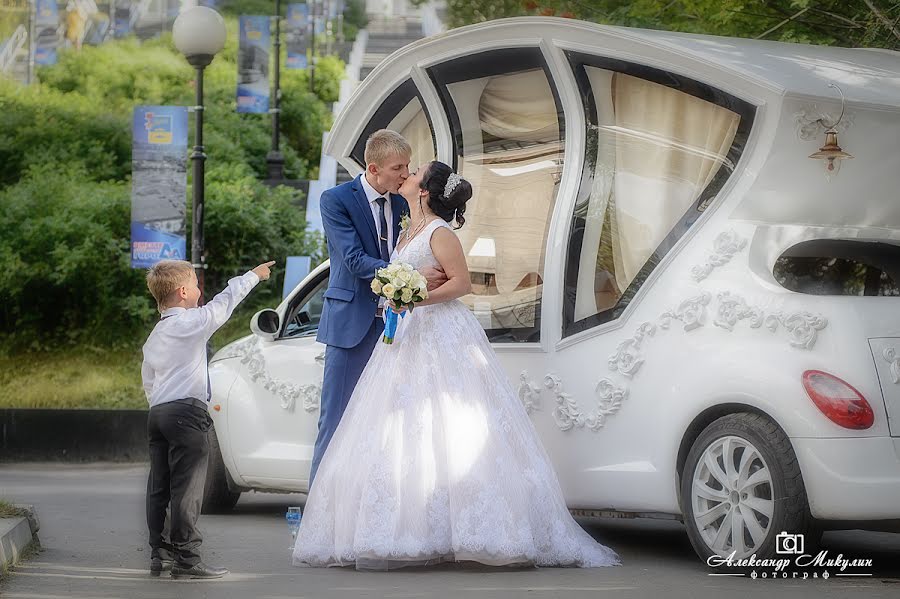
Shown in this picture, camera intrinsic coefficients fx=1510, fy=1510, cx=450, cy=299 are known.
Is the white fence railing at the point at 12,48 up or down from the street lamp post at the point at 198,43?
up

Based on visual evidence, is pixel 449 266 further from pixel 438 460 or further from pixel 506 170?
pixel 506 170

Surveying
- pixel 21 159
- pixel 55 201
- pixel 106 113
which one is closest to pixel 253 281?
pixel 55 201

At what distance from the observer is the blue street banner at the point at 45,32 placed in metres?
38.2

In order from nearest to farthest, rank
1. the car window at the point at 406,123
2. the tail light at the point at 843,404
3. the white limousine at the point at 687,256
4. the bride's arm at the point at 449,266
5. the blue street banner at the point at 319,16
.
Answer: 1. the tail light at the point at 843,404
2. the white limousine at the point at 687,256
3. the bride's arm at the point at 449,266
4. the car window at the point at 406,123
5. the blue street banner at the point at 319,16

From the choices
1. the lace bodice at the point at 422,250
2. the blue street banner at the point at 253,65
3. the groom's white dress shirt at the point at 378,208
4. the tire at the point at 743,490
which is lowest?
the tire at the point at 743,490

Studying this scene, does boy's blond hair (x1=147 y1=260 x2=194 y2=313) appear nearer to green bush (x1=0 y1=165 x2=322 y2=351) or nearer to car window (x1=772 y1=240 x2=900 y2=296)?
car window (x1=772 y1=240 x2=900 y2=296)

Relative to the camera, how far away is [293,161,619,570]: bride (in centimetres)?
710

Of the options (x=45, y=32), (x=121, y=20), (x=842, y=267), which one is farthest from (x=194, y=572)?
(x=121, y=20)

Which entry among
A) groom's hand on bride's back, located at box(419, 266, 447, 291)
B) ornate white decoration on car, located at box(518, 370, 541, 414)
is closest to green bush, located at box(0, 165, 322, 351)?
ornate white decoration on car, located at box(518, 370, 541, 414)

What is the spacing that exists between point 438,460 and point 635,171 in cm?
202

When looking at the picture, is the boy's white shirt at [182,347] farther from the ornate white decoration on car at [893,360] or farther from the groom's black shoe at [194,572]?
the ornate white decoration on car at [893,360]

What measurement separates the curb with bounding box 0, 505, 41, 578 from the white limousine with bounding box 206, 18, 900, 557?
1.97m

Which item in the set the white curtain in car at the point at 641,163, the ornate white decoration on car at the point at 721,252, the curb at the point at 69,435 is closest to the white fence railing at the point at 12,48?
the curb at the point at 69,435

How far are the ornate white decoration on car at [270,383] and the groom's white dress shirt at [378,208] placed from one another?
1386 mm
